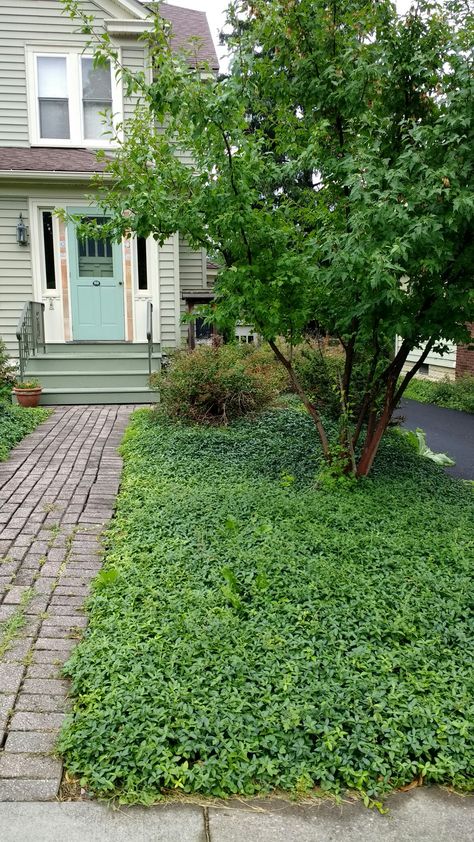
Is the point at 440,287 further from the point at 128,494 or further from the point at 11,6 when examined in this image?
the point at 11,6

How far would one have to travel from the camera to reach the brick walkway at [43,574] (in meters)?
2.50

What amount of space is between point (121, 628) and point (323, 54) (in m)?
4.34

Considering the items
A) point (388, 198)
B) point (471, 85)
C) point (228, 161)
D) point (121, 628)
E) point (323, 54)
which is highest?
point (323, 54)

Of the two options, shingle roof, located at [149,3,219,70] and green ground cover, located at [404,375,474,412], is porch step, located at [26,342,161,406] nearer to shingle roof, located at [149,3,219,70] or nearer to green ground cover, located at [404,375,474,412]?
shingle roof, located at [149,3,219,70]

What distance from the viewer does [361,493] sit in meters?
5.12

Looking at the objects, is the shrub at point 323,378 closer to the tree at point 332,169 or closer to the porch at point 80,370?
the tree at point 332,169

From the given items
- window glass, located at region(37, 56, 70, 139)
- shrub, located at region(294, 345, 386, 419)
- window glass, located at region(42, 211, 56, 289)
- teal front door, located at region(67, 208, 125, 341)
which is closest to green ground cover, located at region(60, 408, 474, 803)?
shrub, located at region(294, 345, 386, 419)

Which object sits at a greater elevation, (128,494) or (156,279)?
(156,279)

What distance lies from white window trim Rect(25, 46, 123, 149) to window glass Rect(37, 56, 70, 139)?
83mm

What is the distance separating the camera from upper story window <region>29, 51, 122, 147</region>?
435 inches

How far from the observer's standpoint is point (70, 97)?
36.3 ft

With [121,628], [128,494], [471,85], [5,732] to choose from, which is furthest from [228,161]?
[5,732]

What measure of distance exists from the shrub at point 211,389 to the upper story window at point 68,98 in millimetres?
5476

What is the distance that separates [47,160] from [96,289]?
2.33 m
